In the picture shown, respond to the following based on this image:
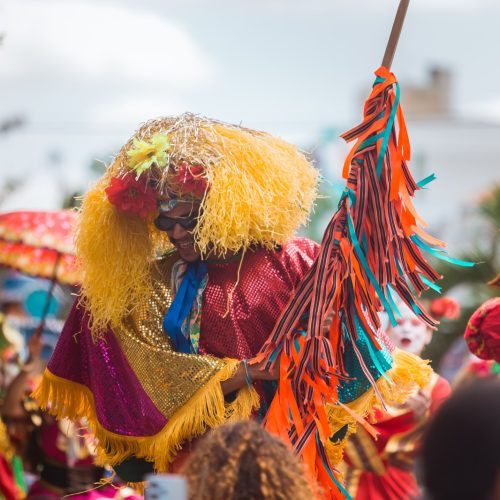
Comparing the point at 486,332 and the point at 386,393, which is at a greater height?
the point at 486,332

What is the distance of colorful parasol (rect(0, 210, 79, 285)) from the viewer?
7.37 metres

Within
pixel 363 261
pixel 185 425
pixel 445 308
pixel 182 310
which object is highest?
pixel 363 261

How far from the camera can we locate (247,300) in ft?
15.5

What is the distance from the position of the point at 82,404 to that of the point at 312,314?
3.82 ft

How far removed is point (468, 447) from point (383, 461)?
400 cm

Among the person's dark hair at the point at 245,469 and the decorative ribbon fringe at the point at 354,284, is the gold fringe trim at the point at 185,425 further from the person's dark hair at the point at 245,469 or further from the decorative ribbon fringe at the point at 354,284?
the person's dark hair at the point at 245,469

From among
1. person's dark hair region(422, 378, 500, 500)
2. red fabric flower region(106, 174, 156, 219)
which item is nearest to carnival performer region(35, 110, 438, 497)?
red fabric flower region(106, 174, 156, 219)

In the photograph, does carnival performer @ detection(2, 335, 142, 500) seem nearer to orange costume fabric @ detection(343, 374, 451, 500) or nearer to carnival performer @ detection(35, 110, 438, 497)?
orange costume fabric @ detection(343, 374, 451, 500)

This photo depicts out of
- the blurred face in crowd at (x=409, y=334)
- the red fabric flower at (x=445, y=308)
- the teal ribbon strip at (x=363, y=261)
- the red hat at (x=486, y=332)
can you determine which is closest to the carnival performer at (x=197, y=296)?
the teal ribbon strip at (x=363, y=261)

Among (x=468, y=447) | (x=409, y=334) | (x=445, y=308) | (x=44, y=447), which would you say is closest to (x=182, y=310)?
(x=409, y=334)

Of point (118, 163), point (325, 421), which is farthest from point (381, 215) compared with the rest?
point (118, 163)

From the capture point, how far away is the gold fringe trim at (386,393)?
4656mm

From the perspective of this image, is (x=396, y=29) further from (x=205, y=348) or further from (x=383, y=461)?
(x=383, y=461)

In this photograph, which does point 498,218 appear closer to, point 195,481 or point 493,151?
point 195,481
